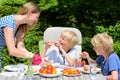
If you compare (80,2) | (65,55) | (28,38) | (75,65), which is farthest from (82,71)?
(80,2)

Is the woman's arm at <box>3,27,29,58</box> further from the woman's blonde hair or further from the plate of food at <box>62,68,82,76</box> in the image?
the woman's blonde hair

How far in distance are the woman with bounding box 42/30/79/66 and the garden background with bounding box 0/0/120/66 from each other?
229 centimetres

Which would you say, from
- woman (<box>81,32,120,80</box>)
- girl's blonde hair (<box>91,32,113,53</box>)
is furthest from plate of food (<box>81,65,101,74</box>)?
girl's blonde hair (<box>91,32,113,53</box>)

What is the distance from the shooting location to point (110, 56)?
14.7ft

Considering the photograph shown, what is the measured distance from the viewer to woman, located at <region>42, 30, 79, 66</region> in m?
5.07

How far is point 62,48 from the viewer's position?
16.7 ft

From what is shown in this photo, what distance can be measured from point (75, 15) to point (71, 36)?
124 inches

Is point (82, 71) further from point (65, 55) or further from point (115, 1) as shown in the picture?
point (115, 1)

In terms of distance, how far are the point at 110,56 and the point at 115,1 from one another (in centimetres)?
340

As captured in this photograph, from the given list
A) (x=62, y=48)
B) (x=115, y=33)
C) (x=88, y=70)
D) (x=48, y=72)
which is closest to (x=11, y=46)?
(x=48, y=72)

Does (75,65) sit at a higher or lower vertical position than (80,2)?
lower

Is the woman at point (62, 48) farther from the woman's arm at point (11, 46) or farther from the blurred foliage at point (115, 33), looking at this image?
the blurred foliage at point (115, 33)

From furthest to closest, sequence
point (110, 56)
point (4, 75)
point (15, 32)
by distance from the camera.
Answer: point (15, 32) → point (110, 56) → point (4, 75)

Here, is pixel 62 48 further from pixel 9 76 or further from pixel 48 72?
pixel 9 76
